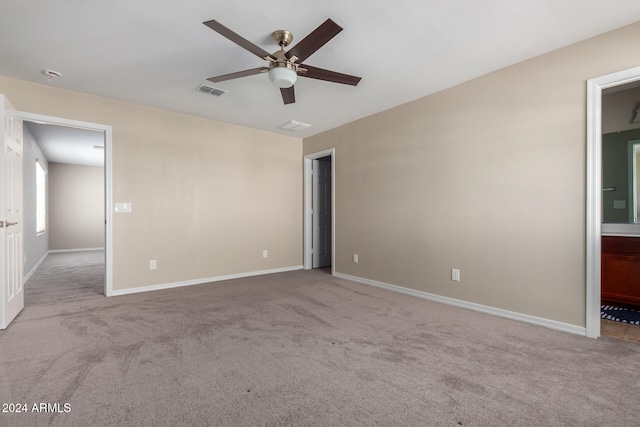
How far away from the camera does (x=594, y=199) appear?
238 cm

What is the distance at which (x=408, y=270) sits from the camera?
3.75m

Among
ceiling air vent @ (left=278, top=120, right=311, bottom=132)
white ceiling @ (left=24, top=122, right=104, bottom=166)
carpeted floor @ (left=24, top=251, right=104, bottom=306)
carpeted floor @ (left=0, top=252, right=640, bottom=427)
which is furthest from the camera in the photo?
white ceiling @ (left=24, top=122, right=104, bottom=166)

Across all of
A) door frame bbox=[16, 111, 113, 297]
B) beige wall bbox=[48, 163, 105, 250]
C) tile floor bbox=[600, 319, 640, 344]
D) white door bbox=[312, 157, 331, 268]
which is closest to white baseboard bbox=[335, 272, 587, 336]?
tile floor bbox=[600, 319, 640, 344]

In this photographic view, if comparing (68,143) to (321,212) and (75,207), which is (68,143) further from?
(321,212)

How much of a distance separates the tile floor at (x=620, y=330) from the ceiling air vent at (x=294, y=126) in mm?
4214

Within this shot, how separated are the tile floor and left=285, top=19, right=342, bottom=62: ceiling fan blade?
3.24 metres

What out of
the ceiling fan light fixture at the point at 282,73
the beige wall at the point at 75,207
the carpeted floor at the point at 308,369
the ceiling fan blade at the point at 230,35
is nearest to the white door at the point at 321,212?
the carpeted floor at the point at 308,369

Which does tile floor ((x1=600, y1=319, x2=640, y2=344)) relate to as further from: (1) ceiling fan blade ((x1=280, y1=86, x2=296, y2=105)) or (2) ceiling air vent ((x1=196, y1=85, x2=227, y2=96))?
(2) ceiling air vent ((x1=196, y1=85, x2=227, y2=96))

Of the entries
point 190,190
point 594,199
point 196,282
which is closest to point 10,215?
point 190,190

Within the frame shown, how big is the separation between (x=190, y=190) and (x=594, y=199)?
458cm

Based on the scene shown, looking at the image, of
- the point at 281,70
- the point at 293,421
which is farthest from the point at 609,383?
the point at 281,70

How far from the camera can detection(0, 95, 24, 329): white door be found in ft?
8.34

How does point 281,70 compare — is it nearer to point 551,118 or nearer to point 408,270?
point 551,118

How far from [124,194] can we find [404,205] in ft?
12.0
